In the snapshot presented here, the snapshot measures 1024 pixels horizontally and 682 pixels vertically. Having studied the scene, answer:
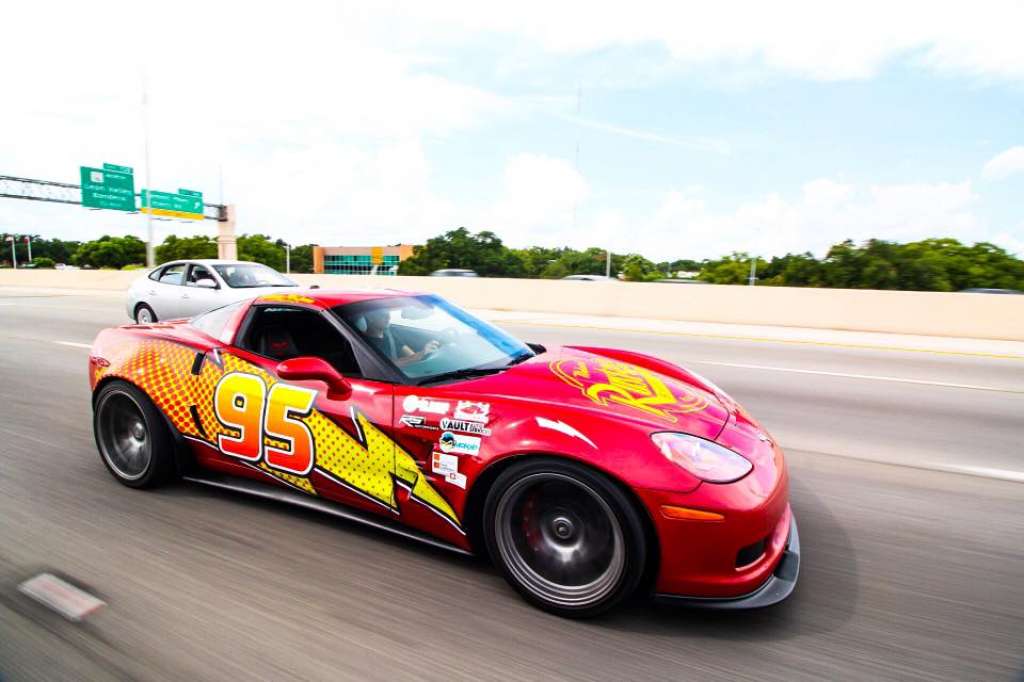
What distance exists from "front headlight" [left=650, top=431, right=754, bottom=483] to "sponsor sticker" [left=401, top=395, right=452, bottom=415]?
2.93ft

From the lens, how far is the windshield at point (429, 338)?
122 inches

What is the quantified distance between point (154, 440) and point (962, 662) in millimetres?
3997

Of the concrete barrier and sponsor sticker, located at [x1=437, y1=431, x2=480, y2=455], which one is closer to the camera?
sponsor sticker, located at [x1=437, y1=431, x2=480, y2=455]

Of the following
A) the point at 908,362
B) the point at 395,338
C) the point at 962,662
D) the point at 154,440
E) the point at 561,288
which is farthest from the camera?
the point at 561,288

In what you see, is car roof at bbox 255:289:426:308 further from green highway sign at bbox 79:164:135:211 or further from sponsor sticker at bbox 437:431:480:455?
green highway sign at bbox 79:164:135:211

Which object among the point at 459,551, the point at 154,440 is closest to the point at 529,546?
the point at 459,551

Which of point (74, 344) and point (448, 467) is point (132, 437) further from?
point (74, 344)

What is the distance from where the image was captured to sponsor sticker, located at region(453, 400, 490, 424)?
102 inches

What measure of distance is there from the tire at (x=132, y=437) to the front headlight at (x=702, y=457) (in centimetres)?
286

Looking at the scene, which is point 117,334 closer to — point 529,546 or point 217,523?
point 217,523

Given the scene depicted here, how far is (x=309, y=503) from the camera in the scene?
10.2ft

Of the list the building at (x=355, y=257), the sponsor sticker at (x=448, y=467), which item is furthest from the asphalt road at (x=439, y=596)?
the building at (x=355, y=257)

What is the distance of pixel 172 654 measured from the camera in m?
2.24

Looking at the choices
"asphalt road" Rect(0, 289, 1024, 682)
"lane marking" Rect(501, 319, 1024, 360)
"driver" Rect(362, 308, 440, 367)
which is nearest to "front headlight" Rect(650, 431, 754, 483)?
"asphalt road" Rect(0, 289, 1024, 682)
